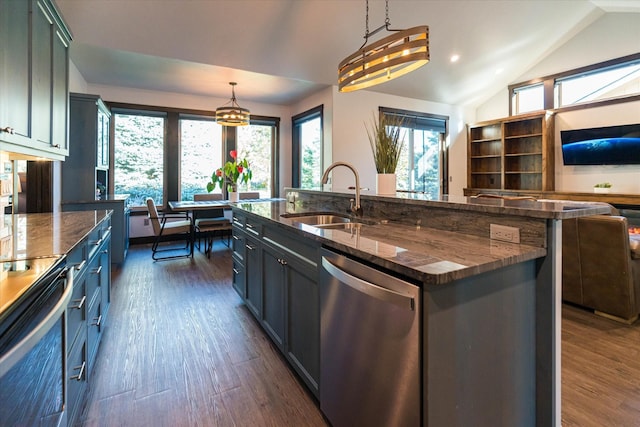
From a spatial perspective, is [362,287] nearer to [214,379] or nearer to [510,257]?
[510,257]

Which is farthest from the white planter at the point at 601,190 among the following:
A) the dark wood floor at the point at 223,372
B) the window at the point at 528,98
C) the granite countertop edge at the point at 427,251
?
the granite countertop edge at the point at 427,251

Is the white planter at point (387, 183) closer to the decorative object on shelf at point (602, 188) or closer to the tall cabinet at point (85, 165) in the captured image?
the tall cabinet at point (85, 165)

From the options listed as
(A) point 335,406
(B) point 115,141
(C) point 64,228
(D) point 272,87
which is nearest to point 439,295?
(A) point 335,406

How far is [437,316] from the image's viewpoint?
101cm

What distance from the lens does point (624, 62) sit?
5.08 metres

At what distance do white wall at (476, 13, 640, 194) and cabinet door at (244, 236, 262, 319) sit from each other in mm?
5949

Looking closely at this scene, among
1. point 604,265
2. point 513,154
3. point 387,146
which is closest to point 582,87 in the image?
point 513,154

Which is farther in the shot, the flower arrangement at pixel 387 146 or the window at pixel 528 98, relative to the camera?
the window at pixel 528 98

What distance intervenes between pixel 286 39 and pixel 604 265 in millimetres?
4091

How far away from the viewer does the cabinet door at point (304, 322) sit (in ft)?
5.38

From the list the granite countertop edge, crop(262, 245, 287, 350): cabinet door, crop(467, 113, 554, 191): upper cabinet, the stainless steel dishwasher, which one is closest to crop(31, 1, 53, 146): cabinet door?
crop(262, 245, 287, 350): cabinet door

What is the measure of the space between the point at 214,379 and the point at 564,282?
3.04 metres

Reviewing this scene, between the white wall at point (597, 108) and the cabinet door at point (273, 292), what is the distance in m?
5.94

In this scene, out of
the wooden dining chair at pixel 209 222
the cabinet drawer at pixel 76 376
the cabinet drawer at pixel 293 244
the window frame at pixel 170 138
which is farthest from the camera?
the window frame at pixel 170 138
